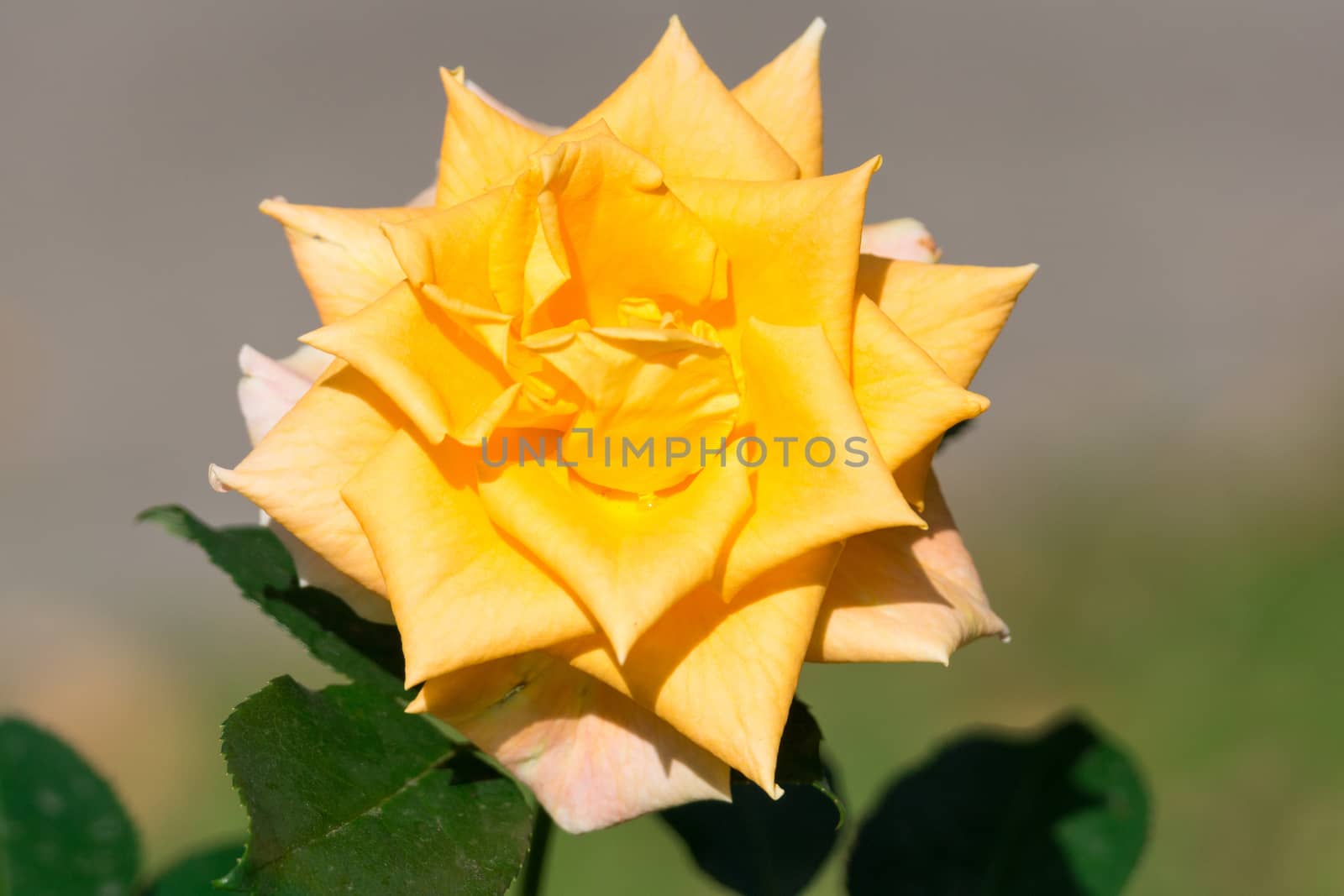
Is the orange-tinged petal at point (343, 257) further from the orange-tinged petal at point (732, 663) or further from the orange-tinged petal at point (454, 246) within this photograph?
the orange-tinged petal at point (732, 663)

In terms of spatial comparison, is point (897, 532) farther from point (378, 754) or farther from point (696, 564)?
point (378, 754)

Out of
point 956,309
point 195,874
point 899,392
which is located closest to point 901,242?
point 956,309

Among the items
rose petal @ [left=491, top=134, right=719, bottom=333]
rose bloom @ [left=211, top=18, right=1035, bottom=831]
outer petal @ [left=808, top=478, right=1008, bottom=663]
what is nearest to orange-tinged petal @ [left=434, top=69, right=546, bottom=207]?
rose bloom @ [left=211, top=18, right=1035, bottom=831]

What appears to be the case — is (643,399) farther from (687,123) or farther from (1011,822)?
(1011,822)

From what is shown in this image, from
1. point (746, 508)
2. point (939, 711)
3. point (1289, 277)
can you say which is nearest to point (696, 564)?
point (746, 508)

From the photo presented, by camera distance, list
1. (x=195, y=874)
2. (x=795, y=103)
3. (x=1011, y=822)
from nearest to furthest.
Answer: (x=795, y=103)
(x=195, y=874)
(x=1011, y=822)

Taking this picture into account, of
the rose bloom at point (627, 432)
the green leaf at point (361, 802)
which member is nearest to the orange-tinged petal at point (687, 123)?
the rose bloom at point (627, 432)
